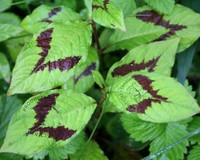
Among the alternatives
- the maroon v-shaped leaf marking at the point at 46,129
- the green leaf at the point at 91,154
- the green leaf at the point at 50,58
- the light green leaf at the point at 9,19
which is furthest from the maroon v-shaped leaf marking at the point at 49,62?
the light green leaf at the point at 9,19

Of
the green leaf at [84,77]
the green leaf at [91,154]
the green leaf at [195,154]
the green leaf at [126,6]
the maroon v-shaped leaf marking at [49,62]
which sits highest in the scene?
the green leaf at [126,6]

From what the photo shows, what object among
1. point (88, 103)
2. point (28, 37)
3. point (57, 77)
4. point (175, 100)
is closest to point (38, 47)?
point (57, 77)

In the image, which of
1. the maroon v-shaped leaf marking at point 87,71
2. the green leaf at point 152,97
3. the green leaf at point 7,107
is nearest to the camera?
the green leaf at point 152,97

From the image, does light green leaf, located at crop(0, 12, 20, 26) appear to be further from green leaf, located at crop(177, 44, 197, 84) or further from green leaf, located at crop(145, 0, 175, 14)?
green leaf, located at crop(177, 44, 197, 84)

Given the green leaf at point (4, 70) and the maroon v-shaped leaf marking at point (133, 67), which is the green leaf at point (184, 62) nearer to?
the maroon v-shaped leaf marking at point (133, 67)

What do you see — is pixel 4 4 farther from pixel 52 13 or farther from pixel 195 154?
pixel 195 154

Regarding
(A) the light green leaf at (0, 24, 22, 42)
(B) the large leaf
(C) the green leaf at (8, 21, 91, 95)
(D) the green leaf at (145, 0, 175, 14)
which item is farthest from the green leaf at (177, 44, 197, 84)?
(A) the light green leaf at (0, 24, 22, 42)

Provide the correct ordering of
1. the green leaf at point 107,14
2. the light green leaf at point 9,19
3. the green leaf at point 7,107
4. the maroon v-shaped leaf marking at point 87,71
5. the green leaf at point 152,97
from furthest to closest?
the light green leaf at point 9,19 < the green leaf at point 7,107 < the maroon v-shaped leaf marking at point 87,71 < the green leaf at point 107,14 < the green leaf at point 152,97
